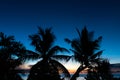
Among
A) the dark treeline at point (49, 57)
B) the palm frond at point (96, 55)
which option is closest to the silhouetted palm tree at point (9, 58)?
the dark treeline at point (49, 57)

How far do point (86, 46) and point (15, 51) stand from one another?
8.51 meters

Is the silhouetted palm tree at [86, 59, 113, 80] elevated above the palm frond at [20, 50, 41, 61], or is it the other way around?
the palm frond at [20, 50, 41, 61]

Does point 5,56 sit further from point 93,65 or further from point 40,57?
point 93,65

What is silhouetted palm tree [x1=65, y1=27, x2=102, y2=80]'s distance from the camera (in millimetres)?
27609

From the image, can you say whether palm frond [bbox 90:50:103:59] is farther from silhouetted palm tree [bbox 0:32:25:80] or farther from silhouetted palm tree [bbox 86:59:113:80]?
silhouetted palm tree [bbox 0:32:25:80]

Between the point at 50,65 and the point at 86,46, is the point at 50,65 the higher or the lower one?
the lower one

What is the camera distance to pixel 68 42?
2889 cm

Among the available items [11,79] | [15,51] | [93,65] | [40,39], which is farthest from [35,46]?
[93,65]

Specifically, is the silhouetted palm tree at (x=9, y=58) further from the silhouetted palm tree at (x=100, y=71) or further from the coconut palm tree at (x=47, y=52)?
the silhouetted palm tree at (x=100, y=71)

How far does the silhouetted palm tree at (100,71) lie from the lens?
94.3 feet

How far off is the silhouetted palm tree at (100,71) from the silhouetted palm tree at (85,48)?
1052mm

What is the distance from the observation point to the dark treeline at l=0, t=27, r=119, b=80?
24.5 m

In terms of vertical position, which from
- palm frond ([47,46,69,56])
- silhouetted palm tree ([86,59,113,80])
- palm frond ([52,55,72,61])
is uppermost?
palm frond ([47,46,69,56])

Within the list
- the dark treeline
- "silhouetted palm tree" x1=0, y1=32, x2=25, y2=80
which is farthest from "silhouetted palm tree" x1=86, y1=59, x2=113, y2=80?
"silhouetted palm tree" x1=0, y1=32, x2=25, y2=80
